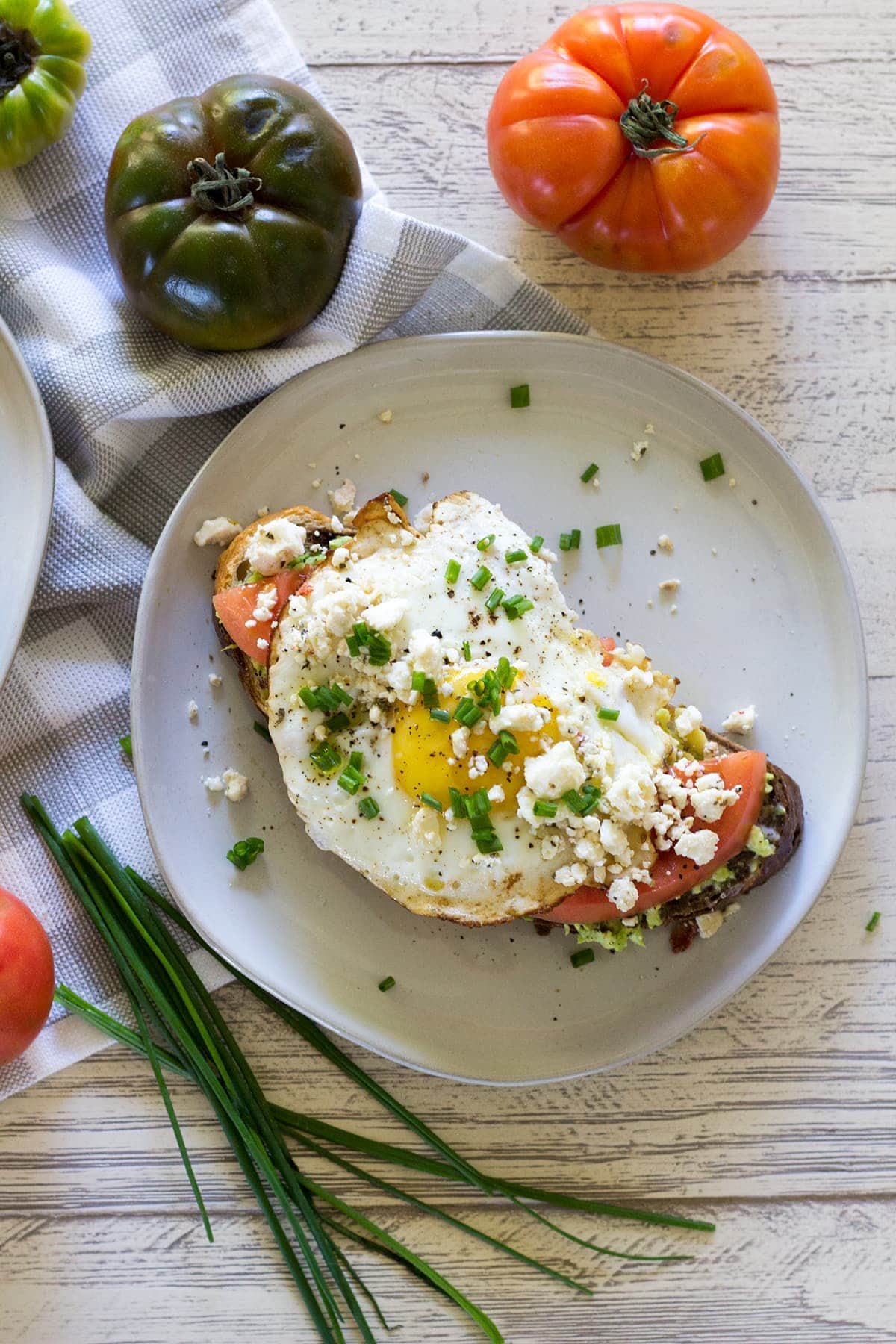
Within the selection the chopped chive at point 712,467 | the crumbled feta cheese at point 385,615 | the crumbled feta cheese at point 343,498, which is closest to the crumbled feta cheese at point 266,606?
the crumbled feta cheese at point 385,615

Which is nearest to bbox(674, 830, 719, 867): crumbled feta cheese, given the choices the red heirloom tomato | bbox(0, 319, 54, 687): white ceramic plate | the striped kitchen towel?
the striped kitchen towel

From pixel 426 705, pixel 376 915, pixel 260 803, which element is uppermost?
pixel 426 705

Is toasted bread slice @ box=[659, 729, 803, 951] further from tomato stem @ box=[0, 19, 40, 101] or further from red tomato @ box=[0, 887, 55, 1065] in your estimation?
tomato stem @ box=[0, 19, 40, 101]

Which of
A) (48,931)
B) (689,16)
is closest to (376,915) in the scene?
(48,931)

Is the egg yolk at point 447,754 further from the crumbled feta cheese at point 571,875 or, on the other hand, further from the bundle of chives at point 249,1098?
the bundle of chives at point 249,1098

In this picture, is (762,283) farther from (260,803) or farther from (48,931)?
(48,931)

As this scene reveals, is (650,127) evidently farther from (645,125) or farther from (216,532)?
(216,532)

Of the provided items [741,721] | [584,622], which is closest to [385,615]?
[584,622]
